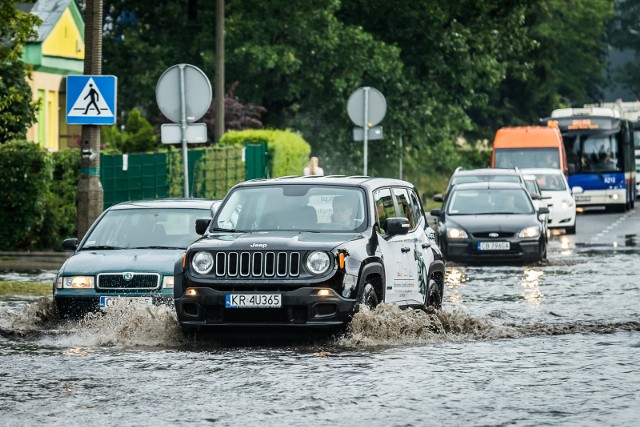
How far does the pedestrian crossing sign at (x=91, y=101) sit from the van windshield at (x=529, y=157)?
95.7ft

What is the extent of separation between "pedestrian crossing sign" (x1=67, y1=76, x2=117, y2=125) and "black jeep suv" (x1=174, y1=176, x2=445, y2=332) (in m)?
5.36

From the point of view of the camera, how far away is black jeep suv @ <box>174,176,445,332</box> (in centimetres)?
1423

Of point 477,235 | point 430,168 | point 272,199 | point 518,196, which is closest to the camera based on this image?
point 272,199

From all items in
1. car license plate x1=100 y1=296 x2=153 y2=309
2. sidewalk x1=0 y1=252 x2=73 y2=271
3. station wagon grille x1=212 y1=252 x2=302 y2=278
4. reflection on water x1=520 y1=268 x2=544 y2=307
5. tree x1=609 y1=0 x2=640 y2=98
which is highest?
tree x1=609 y1=0 x2=640 y2=98

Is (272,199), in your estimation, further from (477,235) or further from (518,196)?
(518,196)

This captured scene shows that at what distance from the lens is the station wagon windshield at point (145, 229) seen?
17375 mm

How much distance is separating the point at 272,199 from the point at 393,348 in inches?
87.7

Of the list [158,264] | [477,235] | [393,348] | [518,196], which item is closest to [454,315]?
[393,348]

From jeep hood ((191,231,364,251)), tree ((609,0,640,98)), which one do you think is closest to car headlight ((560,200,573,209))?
jeep hood ((191,231,364,251))

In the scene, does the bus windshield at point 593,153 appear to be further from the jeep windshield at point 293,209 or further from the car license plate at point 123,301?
the car license plate at point 123,301

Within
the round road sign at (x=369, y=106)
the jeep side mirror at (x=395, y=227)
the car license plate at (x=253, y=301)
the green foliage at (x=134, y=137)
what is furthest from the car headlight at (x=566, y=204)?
the car license plate at (x=253, y=301)

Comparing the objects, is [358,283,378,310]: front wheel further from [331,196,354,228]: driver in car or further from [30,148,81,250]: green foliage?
[30,148,81,250]: green foliage

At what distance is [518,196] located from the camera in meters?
29.4

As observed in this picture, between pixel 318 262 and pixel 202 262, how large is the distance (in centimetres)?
104
